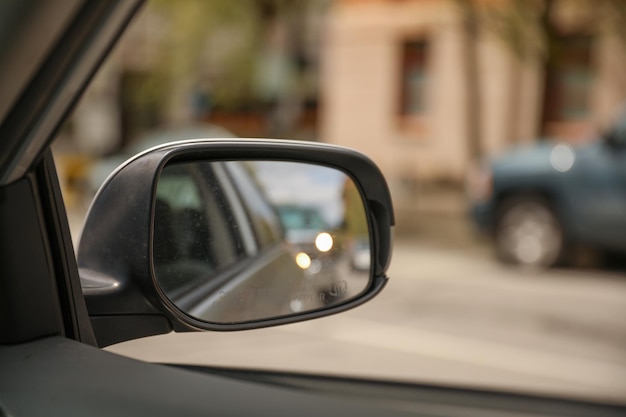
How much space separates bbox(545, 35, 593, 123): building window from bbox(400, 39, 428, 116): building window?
2.68 metres

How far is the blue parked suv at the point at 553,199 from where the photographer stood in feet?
30.9

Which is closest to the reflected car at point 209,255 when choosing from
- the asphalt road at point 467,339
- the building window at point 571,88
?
the asphalt road at point 467,339

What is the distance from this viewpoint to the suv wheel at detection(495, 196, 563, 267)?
9961mm

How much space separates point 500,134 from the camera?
1747cm

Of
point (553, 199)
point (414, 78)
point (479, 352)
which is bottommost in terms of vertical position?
point (479, 352)

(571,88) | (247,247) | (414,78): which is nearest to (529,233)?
(571,88)

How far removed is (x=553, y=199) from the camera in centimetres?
997

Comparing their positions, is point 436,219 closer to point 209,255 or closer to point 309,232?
point 309,232

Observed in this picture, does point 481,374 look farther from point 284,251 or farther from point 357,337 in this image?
point 284,251

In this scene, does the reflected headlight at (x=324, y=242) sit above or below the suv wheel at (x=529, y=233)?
above

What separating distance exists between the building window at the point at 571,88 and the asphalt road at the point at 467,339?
820 cm

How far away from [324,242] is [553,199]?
8.82 meters

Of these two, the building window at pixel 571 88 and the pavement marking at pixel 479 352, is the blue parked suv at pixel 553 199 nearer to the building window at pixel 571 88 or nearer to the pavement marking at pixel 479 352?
the pavement marking at pixel 479 352

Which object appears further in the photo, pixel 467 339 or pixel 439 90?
pixel 439 90
